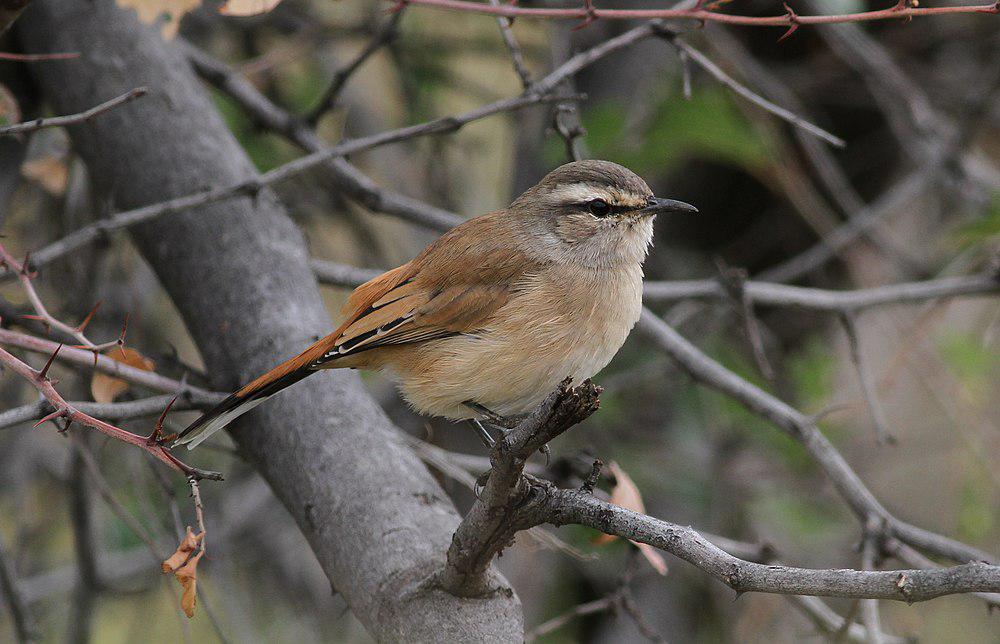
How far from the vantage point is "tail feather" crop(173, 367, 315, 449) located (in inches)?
116

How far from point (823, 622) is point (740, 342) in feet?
8.98

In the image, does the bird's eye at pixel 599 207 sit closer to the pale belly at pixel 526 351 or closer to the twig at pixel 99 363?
the pale belly at pixel 526 351

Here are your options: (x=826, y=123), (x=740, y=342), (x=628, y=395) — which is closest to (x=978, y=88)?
(x=826, y=123)

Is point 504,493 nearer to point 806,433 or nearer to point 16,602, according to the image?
point 806,433

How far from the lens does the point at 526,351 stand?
3.10 metres

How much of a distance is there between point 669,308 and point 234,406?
10.4 ft

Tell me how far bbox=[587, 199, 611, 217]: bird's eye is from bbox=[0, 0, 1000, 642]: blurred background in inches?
25.5

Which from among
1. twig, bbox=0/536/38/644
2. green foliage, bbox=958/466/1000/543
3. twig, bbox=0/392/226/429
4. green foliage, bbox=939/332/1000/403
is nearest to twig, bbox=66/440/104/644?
twig, bbox=0/536/38/644

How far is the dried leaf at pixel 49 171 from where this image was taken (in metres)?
3.91

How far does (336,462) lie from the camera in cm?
300

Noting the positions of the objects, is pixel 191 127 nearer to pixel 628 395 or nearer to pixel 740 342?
pixel 628 395

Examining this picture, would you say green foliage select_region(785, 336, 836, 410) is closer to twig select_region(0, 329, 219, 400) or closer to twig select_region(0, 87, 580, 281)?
twig select_region(0, 87, 580, 281)

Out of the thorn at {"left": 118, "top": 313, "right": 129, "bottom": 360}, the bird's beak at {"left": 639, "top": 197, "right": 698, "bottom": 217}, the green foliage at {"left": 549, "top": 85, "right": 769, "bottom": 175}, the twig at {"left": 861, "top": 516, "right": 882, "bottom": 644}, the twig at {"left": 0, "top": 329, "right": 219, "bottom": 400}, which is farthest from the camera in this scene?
the green foliage at {"left": 549, "top": 85, "right": 769, "bottom": 175}

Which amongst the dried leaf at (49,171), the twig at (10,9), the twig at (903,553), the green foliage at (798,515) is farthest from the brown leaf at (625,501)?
the dried leaf at (49,171)
